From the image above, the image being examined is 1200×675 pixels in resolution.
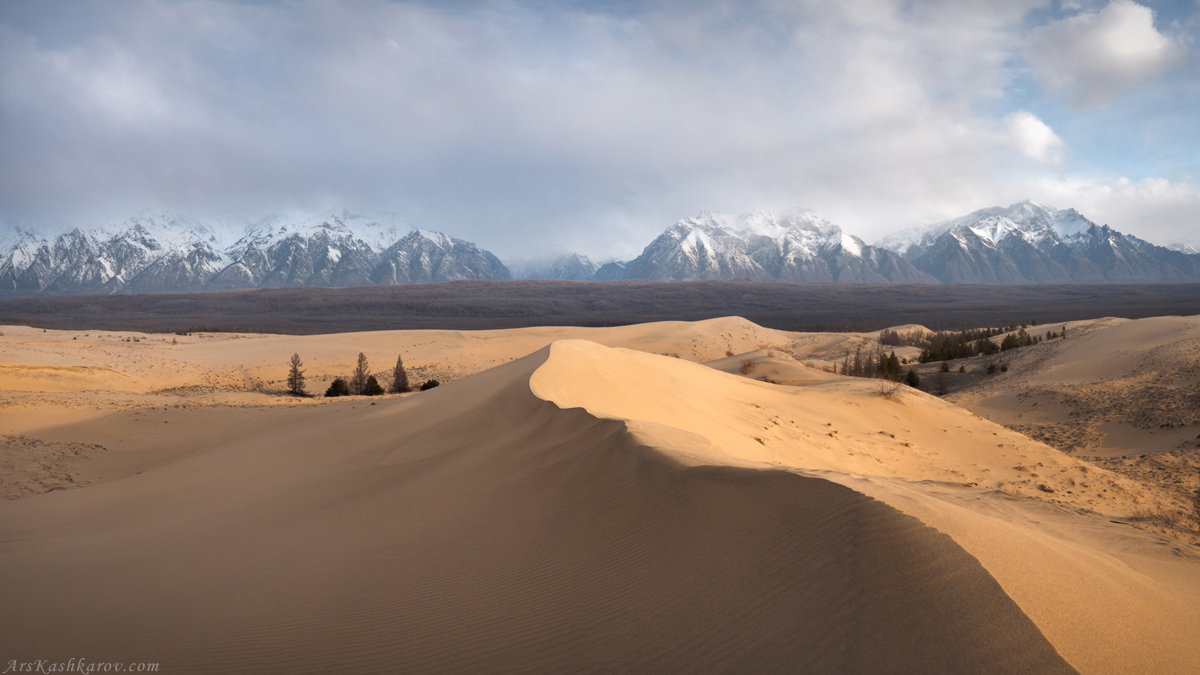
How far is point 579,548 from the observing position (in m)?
4.69

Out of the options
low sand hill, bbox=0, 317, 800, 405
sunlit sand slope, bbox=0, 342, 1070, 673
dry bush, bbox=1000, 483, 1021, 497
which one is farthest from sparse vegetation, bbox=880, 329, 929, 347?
sunlit sand slope, bbox=0, 342, 1070, 673

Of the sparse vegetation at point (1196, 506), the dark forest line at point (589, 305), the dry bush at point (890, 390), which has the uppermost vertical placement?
the dark forest line at point (589, 305)

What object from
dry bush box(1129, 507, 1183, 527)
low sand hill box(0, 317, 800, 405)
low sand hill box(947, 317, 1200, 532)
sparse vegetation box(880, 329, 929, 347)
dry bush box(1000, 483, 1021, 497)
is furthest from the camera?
sparse vegetation box(880, 329, 929, 347)

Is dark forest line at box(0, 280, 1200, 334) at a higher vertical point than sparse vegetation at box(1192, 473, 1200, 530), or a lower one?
higher

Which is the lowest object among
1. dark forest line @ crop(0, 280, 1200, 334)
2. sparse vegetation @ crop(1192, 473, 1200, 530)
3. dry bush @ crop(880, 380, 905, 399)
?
sparse vegetation @ crop(1192, 473, 1200, 530)

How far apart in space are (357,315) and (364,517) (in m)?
116

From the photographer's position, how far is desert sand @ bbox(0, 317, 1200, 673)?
3117mm

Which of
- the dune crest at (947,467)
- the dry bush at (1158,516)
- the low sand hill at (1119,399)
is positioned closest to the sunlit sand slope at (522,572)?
the dune crest at (947,467)

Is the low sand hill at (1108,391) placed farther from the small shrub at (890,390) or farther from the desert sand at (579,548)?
the small shrub at (890,390)

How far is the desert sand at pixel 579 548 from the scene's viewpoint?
3117mm

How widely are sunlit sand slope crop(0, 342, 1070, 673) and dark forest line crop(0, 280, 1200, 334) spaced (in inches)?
2992

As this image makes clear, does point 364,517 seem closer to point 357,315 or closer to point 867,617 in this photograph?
point 867,617

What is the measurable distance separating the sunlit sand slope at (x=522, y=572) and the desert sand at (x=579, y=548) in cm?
2

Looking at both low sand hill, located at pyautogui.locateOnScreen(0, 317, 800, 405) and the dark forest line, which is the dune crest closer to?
low sand hill, located at pyautogui.locateOnScreen(0, 317, 800, 405)
